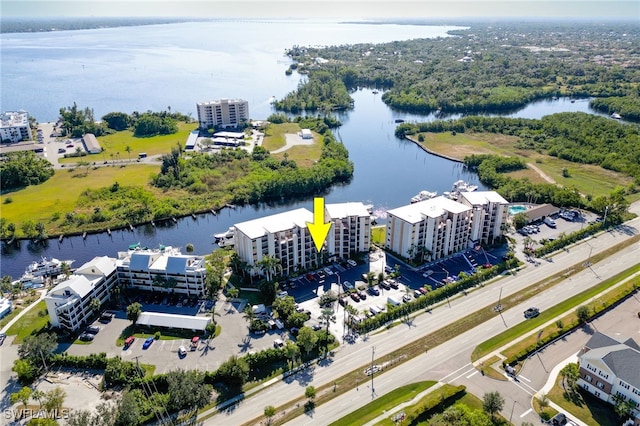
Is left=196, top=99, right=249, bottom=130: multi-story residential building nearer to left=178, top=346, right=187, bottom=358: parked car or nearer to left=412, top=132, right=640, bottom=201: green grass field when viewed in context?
left=412, top=132, right=640, bottom=201: green grass field

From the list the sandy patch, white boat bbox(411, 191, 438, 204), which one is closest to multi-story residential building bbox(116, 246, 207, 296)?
white boat bbox(411, 191, 438, 204)

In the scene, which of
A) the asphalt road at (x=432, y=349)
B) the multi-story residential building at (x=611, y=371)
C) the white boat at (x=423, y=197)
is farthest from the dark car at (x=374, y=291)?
the white boat at (x=423, y=197)

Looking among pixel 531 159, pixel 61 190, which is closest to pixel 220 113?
pixel 61 190

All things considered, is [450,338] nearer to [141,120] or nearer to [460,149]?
[460,149]

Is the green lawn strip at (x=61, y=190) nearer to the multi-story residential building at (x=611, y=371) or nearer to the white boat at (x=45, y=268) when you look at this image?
the white boat at (x=45, y=268)

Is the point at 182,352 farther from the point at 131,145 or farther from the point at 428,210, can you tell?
the point at 131,145

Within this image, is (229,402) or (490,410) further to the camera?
(229,402)

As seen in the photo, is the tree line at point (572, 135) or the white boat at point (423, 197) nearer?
the white boat at point (423, 197)

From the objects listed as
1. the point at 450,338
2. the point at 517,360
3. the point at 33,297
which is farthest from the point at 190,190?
the point at 517,360
